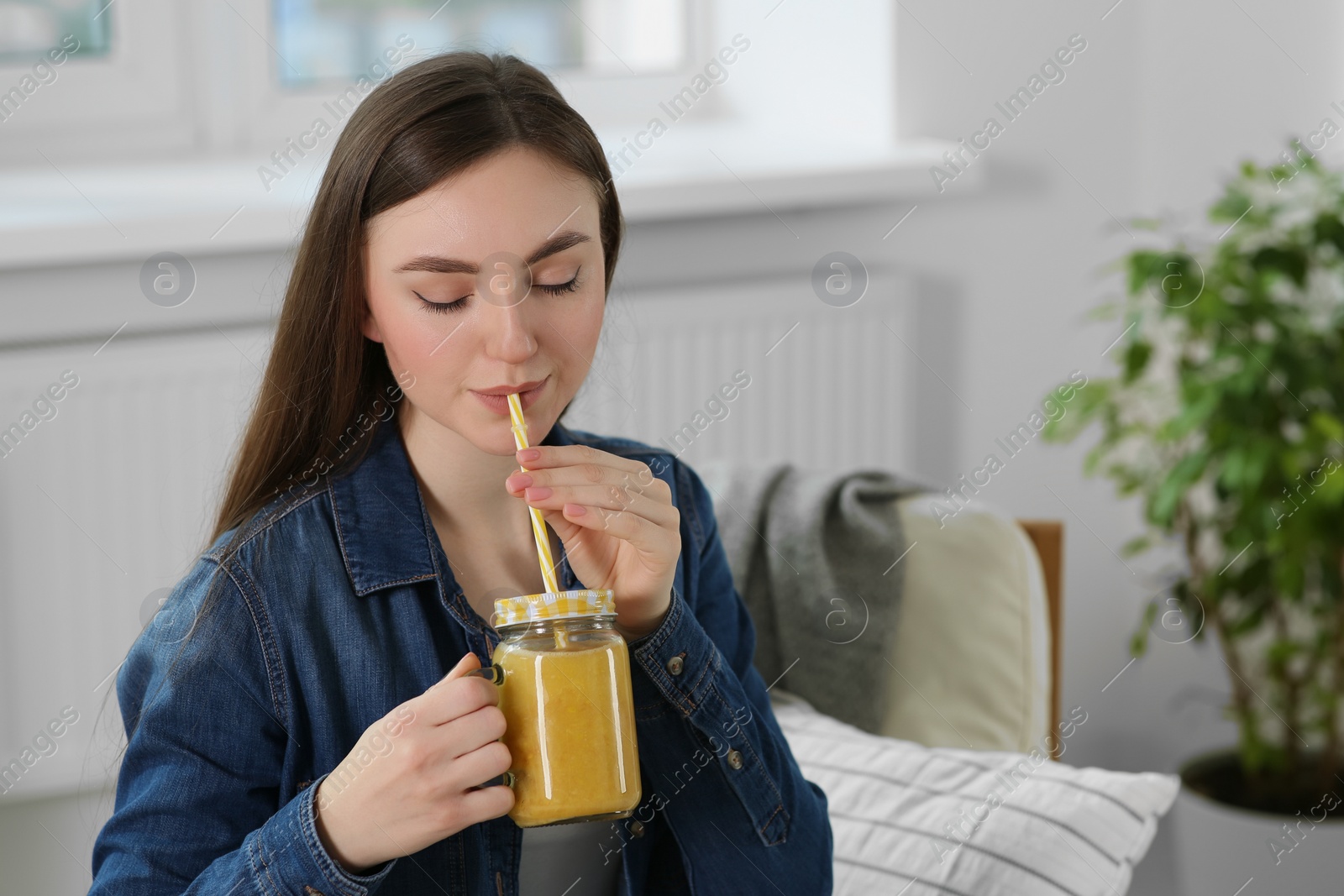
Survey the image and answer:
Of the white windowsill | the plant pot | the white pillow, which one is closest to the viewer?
the white pillow

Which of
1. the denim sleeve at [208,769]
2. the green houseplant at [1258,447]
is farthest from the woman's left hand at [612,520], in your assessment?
the green houseplant at [1258,447]

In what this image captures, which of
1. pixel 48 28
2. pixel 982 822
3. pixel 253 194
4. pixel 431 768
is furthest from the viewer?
pixel 48 28

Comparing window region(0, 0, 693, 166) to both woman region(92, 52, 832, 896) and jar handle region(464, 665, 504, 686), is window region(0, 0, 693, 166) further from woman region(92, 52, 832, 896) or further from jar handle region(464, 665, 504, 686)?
jar handle region(464, 665, 504, 686)

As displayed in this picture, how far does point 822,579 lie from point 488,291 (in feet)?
2.80

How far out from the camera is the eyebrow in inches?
35.8

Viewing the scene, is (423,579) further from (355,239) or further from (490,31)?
(490,31)

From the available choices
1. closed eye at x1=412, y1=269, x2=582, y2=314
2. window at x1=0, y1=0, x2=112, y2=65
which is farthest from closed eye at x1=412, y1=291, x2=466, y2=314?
window at x1=0, y1=0, x2=112, y2=65

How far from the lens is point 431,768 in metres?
0.78

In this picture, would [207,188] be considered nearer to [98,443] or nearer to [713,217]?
[98,443]

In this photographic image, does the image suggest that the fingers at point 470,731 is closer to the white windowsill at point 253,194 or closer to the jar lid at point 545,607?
the jar lid at point 545,607

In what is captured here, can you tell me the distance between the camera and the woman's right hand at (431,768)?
0.78 metres

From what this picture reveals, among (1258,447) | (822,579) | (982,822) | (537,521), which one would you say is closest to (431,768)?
(537,521)

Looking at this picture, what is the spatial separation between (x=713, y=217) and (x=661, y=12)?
0.45 metres

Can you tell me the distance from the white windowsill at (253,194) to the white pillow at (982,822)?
0.99m
